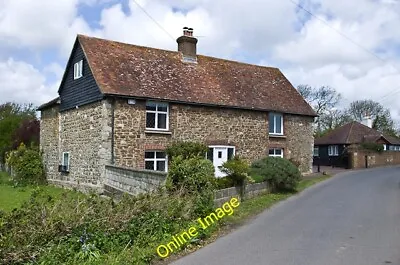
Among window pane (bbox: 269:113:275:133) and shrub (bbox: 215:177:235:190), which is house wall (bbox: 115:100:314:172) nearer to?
window pane (bbox: 269:113:275:133)

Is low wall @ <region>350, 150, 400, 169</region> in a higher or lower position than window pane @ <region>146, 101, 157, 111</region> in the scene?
lower

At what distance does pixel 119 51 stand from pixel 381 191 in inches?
652

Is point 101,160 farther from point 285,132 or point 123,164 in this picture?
point 285,132

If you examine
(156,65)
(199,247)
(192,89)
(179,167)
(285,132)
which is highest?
(156,65)

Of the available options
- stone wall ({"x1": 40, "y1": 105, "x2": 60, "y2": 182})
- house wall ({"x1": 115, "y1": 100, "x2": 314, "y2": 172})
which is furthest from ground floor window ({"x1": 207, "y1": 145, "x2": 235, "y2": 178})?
stone wall ({"x1": 40, "y1": 105, "x2": 60, "y2": 182})

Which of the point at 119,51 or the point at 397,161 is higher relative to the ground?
the point at 119,51

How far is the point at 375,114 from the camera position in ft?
213

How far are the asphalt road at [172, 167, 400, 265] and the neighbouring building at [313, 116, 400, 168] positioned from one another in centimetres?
2876

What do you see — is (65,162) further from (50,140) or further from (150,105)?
(150,105)

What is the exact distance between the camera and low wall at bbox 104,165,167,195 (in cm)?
1328

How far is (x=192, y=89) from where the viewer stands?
78.1 ft

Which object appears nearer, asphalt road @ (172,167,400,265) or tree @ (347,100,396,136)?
asphalt road @ (172,167,400,265)

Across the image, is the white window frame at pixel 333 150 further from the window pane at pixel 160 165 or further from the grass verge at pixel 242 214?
the window pane at pixel 160 165

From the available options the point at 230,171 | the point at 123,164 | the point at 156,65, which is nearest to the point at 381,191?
the point at 230,171
